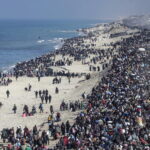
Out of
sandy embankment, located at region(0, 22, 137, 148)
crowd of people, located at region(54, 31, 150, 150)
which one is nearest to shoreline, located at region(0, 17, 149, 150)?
sandy embankment, located at region(0, 22, 137, 148)

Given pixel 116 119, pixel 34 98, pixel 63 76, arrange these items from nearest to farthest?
pixel 116 119, pixel 34 98, pixel 63 76

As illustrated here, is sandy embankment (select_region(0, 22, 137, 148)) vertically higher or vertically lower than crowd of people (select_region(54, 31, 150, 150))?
lower

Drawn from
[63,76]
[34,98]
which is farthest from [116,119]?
[63,76]

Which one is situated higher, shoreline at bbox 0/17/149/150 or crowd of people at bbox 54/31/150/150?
crowd of people at bbox 54/31/150/150

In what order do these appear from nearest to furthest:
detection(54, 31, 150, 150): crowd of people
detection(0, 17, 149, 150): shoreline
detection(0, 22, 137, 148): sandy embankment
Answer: detection(54, 31, 150, 150): crowd of people < detection(0, 22, 137, 148): sandy embankment < detection(0, 17, 149, 150): shoreline

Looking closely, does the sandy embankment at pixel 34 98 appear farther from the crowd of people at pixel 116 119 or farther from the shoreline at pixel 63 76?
the crowd of people at pixel 116 119

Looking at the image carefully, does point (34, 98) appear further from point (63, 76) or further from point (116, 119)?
point (116, 119)

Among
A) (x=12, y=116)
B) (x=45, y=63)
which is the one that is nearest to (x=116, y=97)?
(x=12, y=116)

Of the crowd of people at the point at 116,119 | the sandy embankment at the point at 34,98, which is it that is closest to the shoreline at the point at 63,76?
the sandy embankment at the point at 34,98

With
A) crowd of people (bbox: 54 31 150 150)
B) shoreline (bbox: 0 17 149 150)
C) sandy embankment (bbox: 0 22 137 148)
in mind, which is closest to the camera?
crowd of people (bbox: 54 31 150 150)

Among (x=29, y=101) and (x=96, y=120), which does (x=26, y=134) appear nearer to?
(x=96, y=120)

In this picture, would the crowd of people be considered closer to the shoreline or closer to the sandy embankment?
the shoreline

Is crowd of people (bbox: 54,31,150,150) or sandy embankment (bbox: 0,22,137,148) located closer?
crowd of people (bbox: 54,31,150,150)
